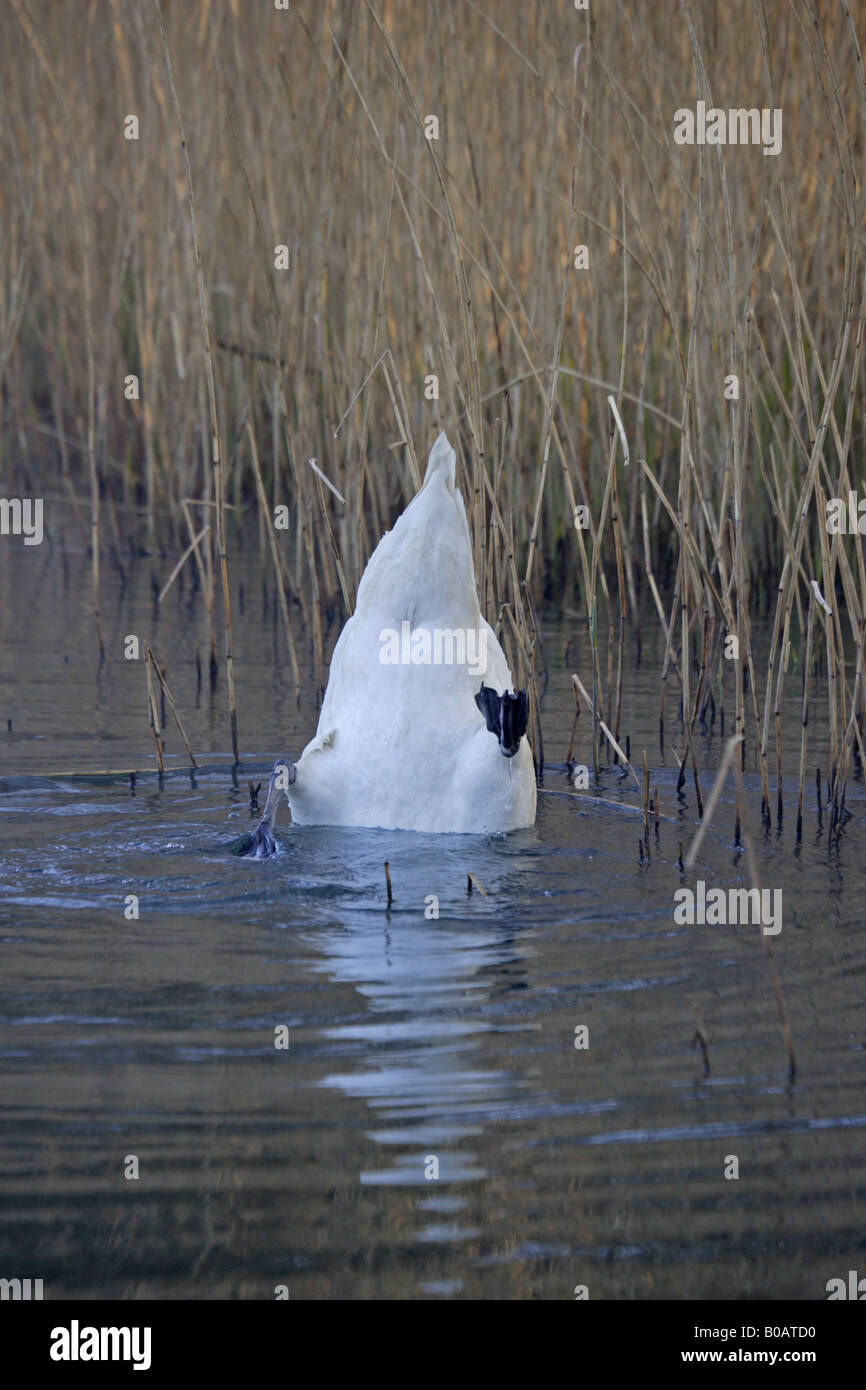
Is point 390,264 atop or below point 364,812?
atop

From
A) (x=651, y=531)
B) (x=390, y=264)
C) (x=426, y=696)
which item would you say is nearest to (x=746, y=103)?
(x=390, y=264)

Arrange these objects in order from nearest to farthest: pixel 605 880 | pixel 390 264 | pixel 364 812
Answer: pixel 605 880
pixel 364 812
pixel 390 264

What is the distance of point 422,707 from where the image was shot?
455 centimetres

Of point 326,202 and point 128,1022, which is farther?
point 326,202

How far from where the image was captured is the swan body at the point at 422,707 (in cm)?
454

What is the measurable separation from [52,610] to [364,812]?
4.01m

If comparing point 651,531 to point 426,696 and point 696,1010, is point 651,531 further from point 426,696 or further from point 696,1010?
point 696,1010

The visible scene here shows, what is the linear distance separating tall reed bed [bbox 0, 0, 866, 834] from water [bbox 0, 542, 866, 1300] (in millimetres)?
890

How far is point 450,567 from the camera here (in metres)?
4.55

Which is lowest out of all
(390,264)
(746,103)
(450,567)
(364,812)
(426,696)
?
(364,812)

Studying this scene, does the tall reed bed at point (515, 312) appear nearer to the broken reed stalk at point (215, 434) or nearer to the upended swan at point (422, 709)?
the broken reed stalk at point (215, 434)

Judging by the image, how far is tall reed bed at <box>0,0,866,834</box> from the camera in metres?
4.89

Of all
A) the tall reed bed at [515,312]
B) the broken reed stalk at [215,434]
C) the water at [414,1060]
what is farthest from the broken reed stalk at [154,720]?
the tall reed bed at [515,312]

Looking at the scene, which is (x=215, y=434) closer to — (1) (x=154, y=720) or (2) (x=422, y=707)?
Answer: (1) (x=154, y=720)
